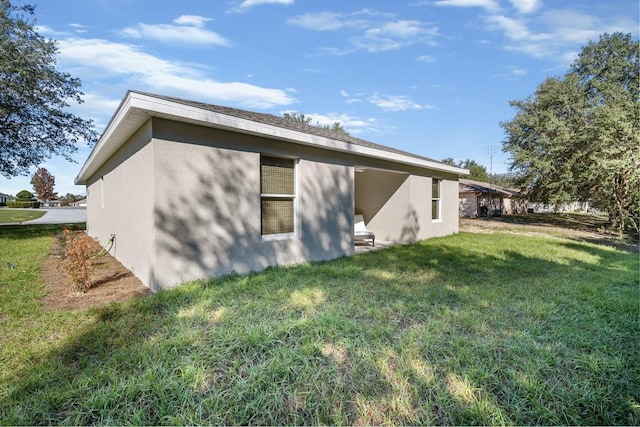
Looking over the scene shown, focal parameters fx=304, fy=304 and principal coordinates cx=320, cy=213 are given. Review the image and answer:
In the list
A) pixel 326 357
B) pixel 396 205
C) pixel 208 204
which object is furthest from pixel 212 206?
pixel 396 205

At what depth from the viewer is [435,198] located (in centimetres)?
1145

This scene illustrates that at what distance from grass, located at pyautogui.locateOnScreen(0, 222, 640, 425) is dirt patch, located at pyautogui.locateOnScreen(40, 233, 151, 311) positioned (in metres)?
0.29

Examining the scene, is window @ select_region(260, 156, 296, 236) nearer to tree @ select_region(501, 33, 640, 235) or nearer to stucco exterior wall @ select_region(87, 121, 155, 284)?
stucco exterior wall @ select_region(87, 121, 155, 284)

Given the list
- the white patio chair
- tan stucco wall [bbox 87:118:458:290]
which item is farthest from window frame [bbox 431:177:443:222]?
tan stucco wall [bbox 87:118:458:290]

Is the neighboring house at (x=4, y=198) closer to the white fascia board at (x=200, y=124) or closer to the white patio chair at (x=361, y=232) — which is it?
the white fascia board at (x=200, y=124)

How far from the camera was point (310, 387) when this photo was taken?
2.30 metres

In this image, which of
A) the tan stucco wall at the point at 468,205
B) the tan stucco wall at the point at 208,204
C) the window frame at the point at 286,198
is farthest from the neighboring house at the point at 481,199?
the window frame at the point at 286,198

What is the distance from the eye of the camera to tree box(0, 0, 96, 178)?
9.93m

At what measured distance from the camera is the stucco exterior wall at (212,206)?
15.3 ft

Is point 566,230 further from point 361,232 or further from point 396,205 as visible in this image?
point 361,232

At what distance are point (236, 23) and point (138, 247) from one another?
18.8 ft

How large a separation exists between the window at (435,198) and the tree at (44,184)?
246ft

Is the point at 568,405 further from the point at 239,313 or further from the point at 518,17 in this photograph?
the point at 518,17

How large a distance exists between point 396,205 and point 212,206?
6727mm
